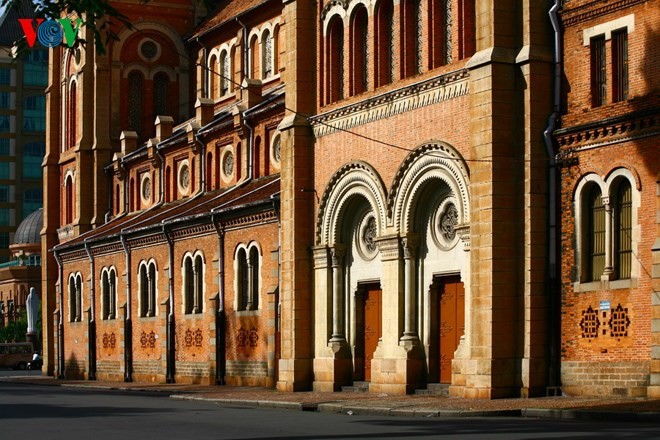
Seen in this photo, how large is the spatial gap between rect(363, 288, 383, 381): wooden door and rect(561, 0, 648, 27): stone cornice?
10628 millimetres

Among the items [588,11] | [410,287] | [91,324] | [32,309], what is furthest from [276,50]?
[32,309]

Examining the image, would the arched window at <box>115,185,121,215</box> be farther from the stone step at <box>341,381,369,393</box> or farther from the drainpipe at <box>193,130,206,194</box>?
the stone step at <box>341,381,369,393</box>

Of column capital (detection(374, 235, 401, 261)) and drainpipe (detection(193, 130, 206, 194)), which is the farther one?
drainpipe (detection(193, 130, 206, 194))

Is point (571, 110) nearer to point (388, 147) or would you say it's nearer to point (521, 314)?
point (521, 314)

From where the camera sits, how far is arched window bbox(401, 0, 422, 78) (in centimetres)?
3853

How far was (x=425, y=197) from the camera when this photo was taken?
125 feet

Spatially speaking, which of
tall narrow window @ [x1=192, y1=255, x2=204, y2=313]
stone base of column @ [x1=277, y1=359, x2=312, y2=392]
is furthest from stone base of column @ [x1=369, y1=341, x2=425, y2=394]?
tall narrow window @ [x1=192, y1=255, x2=204, y2=313]

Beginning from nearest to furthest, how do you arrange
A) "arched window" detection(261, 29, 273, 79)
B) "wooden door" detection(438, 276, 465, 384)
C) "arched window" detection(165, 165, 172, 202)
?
"wooden door" detection(438, 276, 465, 384), "arched window" detection(261, 29, 273, 79), "arched window" detection(165, 165, 172, 202)

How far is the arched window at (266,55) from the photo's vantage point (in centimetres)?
6334

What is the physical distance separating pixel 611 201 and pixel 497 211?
9.44ft

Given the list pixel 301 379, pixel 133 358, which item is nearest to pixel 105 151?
pixel 133 358

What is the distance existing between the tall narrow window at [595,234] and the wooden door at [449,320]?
4.79 meters

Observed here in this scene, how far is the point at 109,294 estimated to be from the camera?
217 ft

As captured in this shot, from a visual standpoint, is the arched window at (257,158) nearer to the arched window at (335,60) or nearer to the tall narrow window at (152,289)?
the tall narrow window at (152,289)
